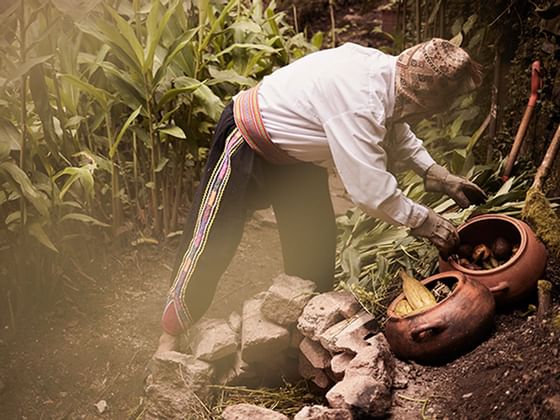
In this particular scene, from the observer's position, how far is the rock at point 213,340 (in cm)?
263

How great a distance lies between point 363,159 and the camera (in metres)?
2.22

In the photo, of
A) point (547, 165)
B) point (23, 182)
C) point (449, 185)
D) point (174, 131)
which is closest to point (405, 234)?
point (449, 185)

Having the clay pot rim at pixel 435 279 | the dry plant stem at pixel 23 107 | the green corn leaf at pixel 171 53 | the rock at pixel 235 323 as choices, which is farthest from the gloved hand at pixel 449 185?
the dry plant stem at pixel 23 107

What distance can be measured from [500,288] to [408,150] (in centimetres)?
66

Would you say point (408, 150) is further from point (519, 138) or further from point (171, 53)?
point (171, 53)

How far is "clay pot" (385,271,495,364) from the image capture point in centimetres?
230

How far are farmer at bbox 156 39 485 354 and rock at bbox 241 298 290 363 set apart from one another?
20 centimetres

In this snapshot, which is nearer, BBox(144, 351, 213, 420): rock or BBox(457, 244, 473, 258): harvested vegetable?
BBox(144, 351, 213, 420): rock

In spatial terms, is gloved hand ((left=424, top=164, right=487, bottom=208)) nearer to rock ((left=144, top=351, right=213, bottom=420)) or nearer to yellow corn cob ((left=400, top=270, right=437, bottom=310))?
yellow corn cob ((left=400, top=270, right=437, bottom=310))

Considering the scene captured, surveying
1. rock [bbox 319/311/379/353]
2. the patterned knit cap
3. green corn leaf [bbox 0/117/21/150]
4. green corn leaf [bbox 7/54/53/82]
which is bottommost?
rock [bbox 319/311/379/353]

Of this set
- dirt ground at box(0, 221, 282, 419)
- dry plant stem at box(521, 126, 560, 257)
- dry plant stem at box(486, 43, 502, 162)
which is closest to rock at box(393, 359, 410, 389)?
dry plant stem at box(521, 126, 560, 257)

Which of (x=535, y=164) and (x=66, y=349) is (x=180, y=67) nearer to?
(x=66, y=349)

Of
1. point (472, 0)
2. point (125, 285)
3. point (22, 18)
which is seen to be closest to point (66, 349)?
point (125, 285)

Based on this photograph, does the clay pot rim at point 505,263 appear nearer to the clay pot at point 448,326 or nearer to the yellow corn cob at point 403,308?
the clay pot at point 448,326
